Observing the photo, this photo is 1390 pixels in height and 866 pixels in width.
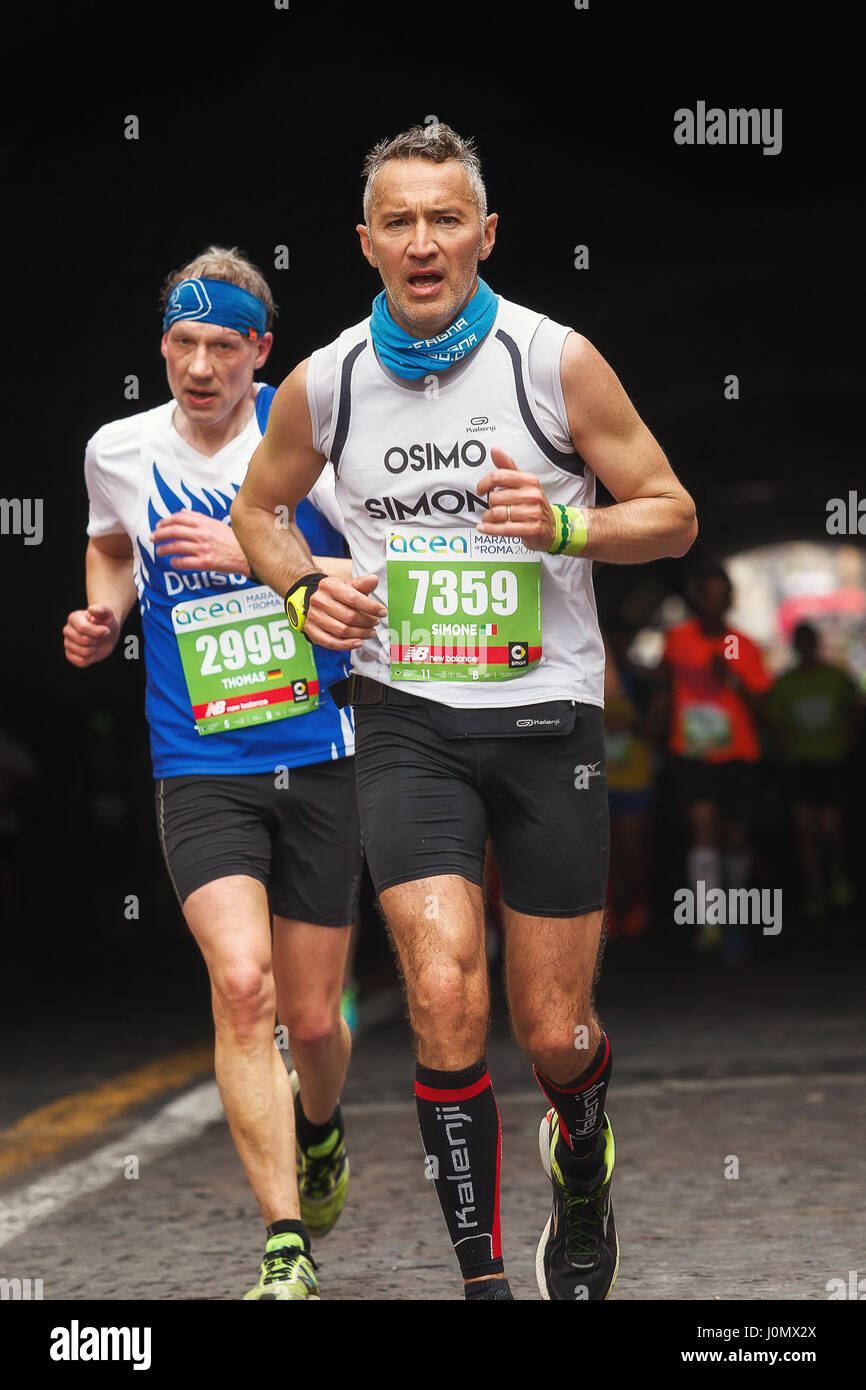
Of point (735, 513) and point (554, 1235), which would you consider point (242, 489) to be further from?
point (735, 513)

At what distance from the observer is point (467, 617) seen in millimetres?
4246

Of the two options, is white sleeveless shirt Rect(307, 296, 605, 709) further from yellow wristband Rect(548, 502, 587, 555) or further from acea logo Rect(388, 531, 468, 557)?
yellow wristband Rect(548, 502, 587, 555)

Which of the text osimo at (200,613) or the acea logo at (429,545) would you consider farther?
the text osimo at (200,613)

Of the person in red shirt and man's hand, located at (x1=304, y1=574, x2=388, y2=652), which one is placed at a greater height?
man's hand, located at (x1=304, y1=574, x2=388, y2=652)

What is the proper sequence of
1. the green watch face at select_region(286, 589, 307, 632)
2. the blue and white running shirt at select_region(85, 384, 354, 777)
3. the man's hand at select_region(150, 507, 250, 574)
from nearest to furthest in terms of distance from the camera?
1. the green watch face at select_region(286, 589, 307, 632)
2. the man's hand at select_region(150, 507, 250, 574)
3. the blue and white running shirt at select_region(85, 384, 354, 777)

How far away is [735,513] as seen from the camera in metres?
38.8

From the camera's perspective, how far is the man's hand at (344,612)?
415 centimetres

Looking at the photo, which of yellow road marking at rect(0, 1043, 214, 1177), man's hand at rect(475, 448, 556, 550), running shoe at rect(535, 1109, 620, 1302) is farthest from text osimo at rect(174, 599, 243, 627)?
yellow road marking at rect(0, 1043, 214, 1177)

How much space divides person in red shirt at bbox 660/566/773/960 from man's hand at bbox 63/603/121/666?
263 inches

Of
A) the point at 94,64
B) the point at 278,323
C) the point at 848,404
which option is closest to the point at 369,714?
the point at 94,64

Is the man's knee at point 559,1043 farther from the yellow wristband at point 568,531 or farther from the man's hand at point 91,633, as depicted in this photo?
the man's hand at point 91,633

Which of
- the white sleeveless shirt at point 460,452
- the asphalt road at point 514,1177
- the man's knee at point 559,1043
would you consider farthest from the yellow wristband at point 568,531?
the asphalt road at point 514,1177

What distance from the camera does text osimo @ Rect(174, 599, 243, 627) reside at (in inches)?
201

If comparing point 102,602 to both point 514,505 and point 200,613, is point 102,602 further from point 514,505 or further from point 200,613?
point 514,505
